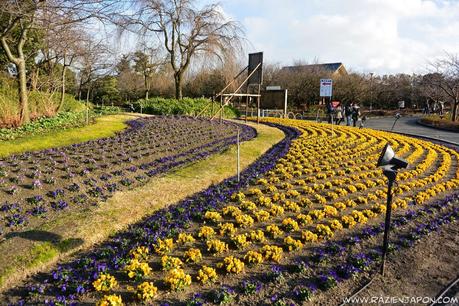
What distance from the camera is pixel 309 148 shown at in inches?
468

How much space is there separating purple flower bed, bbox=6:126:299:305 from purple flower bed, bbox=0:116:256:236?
4.09 ft

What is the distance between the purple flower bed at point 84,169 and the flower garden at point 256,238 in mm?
92

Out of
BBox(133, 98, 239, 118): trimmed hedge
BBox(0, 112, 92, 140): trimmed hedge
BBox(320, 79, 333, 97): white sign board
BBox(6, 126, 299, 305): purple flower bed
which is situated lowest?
BBox(6, 126, 299, 305): purple flower bed

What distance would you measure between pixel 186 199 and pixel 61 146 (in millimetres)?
4974

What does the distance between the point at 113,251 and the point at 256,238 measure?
6.68 feet

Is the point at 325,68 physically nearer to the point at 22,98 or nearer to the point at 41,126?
the point at 41,126

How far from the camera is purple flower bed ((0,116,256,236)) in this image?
5676 millimetres

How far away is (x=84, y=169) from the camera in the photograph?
7.40m

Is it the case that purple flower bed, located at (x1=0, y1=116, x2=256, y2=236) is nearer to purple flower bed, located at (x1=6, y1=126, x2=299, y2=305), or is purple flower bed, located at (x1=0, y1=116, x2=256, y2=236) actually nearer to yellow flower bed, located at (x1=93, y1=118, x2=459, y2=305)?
purple flower bed, located at (x1=6, y1=126, x2=299, y2=305)

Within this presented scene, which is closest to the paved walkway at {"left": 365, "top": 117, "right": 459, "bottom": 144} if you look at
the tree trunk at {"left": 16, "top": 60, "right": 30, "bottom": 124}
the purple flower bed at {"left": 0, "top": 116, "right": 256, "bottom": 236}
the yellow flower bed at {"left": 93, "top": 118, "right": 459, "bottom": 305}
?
the yellow flower bed at {"left": 93, "top": 118, "right": 459, "bottom": 305}

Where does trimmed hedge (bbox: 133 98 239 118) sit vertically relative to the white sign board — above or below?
below

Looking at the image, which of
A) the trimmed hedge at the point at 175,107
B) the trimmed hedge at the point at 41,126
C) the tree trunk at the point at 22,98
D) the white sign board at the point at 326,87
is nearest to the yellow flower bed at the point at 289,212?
the white sign board at the point at 326,87

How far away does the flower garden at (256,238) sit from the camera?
12.4 ft

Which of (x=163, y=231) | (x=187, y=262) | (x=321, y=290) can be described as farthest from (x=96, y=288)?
(x=321, y=290)
